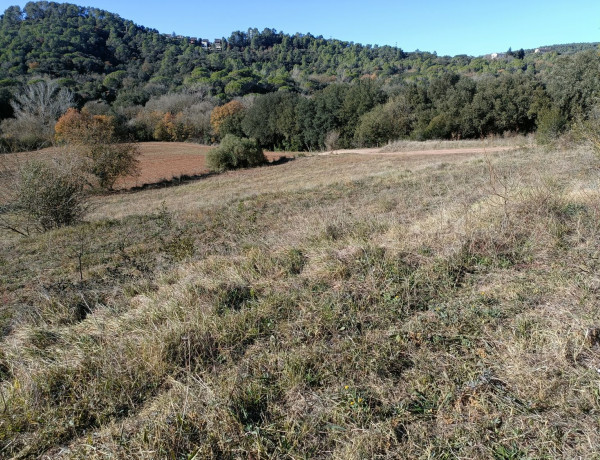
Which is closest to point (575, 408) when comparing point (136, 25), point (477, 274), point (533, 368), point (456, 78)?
point (533, 368)

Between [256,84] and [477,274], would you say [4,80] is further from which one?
[477,274]

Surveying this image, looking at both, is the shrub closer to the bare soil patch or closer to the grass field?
the grass field

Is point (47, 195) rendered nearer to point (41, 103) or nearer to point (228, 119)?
point (228, 119)

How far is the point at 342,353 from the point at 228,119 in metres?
58.7

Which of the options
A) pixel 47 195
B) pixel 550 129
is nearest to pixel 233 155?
pixel 47 195

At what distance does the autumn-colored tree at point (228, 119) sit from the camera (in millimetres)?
56125

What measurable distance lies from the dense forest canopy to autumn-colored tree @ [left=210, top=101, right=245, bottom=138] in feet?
2.08

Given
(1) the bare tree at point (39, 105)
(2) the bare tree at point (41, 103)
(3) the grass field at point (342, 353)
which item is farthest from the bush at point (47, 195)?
(2) the bare tree at point (41, 103)

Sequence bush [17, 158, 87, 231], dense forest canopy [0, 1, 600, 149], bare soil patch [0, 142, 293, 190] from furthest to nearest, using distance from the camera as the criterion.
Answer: dense forest canopy [0, 1, 600, 149] < bare soil patch [0, 142, 293, 190] < bush [17, 158, 87, 231]

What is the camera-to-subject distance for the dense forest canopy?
3828 centimetres

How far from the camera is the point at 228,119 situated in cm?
5694

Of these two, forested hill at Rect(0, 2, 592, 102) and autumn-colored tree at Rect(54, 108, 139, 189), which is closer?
autumn-colored tree at Rect(54, 108, 139, 189)

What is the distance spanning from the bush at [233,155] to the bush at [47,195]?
74.5 ft

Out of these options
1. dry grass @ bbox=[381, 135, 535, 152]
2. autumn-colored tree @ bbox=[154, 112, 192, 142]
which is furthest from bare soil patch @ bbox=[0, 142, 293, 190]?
dry grass @ bbox=[381, 135, 535, 152]
